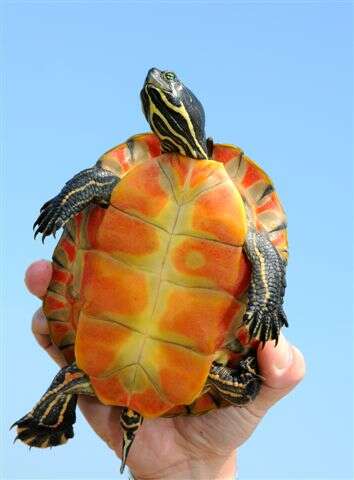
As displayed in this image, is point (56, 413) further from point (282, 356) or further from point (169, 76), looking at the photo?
point (169, 76)

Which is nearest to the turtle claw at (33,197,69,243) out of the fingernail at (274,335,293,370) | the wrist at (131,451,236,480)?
the fingernail at (274,335,293,370)

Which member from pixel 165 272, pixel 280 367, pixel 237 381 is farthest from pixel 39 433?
pixel 280 367

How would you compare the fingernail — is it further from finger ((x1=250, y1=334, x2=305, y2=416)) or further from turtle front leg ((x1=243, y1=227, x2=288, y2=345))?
turtle front leg ((x1=243, y1=227, x2=288, y2=345))

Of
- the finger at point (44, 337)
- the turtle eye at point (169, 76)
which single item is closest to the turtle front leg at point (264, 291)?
the turtle eye at point (169, 76)

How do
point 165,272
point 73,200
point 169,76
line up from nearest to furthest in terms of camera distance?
1. point 165,272
2. point 73,200
3. point 169,76

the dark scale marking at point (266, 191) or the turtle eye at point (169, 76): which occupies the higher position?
the turtle eye at point (169, 76)

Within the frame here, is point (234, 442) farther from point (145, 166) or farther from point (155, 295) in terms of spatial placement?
point (145, 166)

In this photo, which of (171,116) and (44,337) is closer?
(171,116)

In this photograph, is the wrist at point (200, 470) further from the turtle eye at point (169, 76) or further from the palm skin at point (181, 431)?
the turtle eye at point (169, 76)
